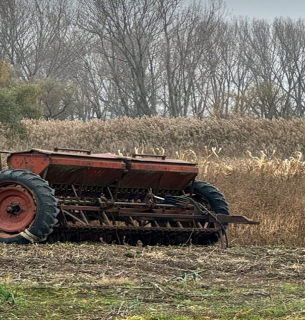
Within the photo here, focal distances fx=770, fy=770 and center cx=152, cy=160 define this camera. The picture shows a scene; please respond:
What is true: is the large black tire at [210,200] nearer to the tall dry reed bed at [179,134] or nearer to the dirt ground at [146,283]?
the dirt ground at [146,283]

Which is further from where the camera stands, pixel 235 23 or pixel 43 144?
pixel 235 23

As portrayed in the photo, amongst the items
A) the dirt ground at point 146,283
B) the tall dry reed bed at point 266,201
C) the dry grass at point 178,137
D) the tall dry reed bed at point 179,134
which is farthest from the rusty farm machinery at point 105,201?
the tall dry reed bed at point 179,134

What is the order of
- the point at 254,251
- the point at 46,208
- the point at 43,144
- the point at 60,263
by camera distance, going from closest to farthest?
the point at 60,263
the point at 46,208
the point at 254,251
the point at 43,144

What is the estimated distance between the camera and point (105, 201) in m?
10.4

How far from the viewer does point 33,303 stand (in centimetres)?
545

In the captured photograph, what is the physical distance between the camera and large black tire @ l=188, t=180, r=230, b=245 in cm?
1151

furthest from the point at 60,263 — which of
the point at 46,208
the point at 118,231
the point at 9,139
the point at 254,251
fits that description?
the point at 9,139

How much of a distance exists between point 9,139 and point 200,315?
855 inches

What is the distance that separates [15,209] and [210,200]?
3.17m

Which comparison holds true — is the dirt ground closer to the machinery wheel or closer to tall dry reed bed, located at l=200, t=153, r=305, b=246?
the machinery wheel

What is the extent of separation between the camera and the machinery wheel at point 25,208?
9672 millimetres

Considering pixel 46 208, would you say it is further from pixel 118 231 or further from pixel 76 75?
pixel 76 75

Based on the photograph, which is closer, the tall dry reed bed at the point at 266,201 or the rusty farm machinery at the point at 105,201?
the rusty farm machinery at the point at 105,201

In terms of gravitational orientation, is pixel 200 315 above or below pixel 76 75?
below
